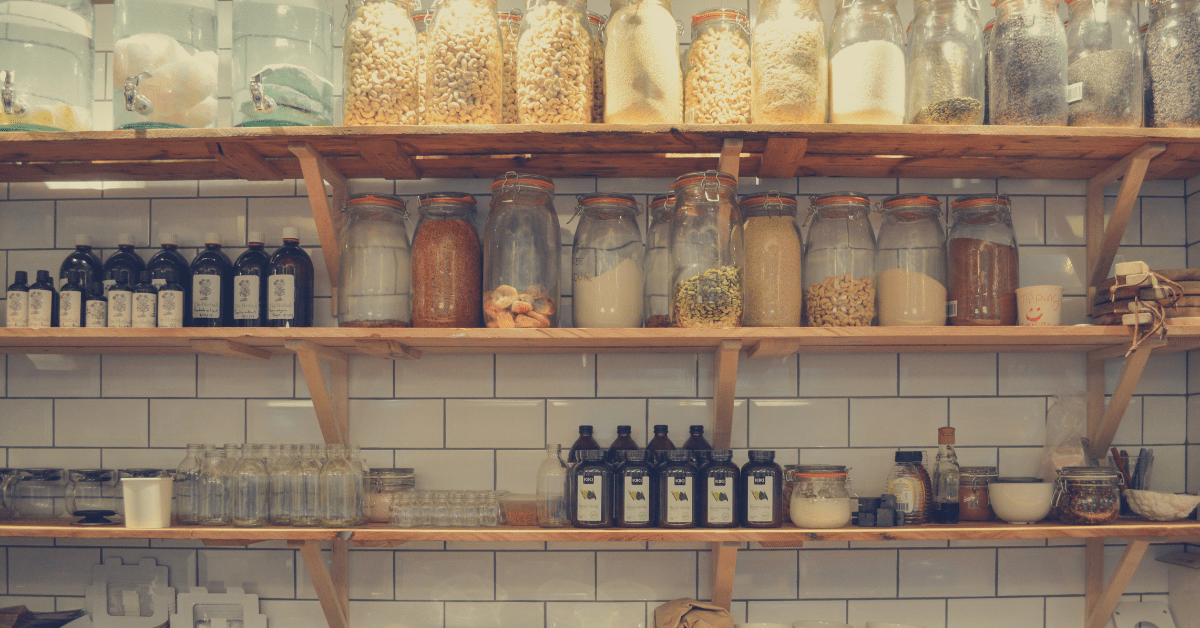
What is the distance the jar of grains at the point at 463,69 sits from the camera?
1.60 metres

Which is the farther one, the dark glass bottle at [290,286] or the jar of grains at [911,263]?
the dark glass bottle at [290,286]

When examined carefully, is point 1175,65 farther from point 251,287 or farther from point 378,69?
point 251,287

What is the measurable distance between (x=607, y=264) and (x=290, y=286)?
0.71 meters

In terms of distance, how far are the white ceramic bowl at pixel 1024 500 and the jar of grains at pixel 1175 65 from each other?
797 mm

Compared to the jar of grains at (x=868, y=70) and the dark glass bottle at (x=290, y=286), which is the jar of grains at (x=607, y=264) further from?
the dark glass bottle at (x=290, y=286)

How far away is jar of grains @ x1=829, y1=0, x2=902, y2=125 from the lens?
1.60 metres

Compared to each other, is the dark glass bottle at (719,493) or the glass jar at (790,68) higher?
the glass jar at (790,68)

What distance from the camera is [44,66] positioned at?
66.8 inches

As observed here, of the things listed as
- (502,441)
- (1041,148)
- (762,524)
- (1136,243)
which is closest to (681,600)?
(762,524)

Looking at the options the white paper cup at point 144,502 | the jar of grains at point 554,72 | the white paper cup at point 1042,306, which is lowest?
the white paper cup at point 144,502

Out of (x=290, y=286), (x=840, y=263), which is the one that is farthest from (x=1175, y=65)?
(x=290, y=286)

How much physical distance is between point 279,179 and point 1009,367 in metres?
1.80

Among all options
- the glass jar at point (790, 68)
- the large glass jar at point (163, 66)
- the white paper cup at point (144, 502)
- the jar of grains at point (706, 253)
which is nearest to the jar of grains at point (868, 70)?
the glass jar at point (790, 68)

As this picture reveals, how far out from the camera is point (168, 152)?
1.72 metres
